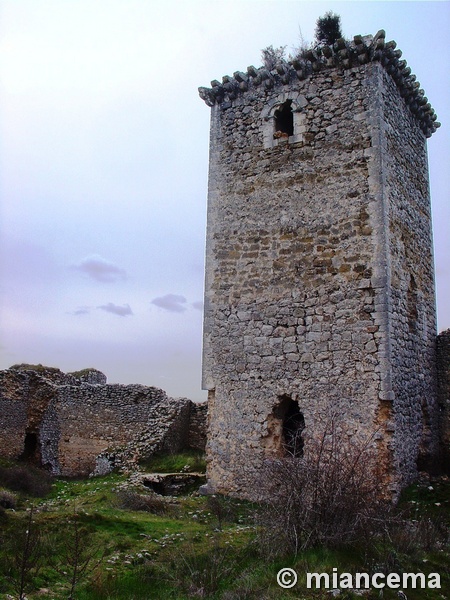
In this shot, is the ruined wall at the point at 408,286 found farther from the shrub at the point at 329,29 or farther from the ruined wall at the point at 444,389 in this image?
the shrub at the point at 329,29

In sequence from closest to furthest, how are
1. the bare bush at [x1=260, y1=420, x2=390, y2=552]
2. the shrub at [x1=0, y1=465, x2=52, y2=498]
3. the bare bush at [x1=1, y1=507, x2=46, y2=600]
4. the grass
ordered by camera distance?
the bare bush at [x1=1, y1=507, x2=46, y2=600] < the grass < the bare bush at [x1=260, y1=420, x2=390, y2=552] < the shrub at [x1=0, y1=465, x2=52, y2=498]

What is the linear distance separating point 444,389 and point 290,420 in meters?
3.41

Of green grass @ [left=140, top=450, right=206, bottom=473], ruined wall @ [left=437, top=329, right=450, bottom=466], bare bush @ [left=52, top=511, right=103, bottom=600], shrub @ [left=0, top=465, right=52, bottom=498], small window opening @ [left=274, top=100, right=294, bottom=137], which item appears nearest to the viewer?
bare bush @ [left=52, top=511, right=103, bottom=600]

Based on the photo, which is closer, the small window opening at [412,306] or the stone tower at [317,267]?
the stone tower at [317,267]

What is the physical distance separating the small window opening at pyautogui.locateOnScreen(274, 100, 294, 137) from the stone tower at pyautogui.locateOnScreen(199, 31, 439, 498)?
0.09ft

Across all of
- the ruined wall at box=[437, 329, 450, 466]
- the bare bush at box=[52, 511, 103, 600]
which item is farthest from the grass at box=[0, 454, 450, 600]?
the ruined wall at box=[437, 329, 450, 466]

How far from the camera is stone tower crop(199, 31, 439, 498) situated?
29.6 ft

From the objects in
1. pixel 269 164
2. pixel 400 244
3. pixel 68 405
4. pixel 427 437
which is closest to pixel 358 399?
pixel 427 437

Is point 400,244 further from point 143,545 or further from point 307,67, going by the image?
point 143,545

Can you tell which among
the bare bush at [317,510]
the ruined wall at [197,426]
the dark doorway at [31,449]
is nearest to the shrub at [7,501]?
the bare bush at [317,510]

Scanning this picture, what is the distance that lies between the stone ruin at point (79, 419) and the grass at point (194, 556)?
22.0ft

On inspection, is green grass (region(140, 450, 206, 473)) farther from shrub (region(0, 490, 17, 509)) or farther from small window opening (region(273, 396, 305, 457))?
shrub (region(0, 490, 17, 509))

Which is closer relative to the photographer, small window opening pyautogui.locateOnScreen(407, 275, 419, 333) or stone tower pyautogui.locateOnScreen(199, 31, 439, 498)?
stone tower pyautogui.locateOnScreen(199, 31, 439, 498)

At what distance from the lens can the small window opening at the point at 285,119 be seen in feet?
34.6
